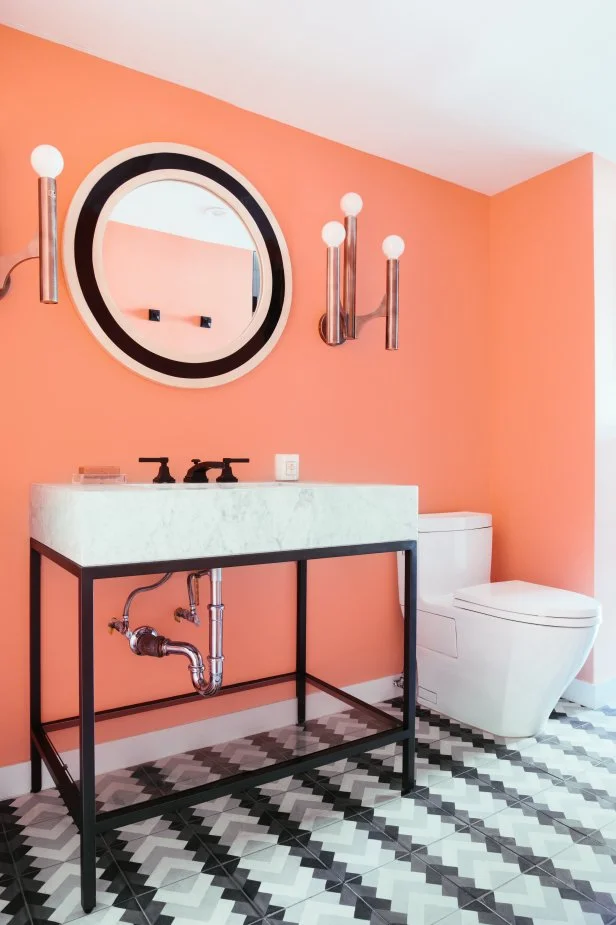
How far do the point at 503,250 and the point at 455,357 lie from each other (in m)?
0.55

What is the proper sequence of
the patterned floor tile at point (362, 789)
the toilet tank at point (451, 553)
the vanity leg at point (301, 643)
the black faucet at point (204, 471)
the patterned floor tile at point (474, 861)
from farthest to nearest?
the toilet tank at point (451, 553), the vanity leg at point (301, 643), the black faucet at point (204, 471), the patterned floor tile at point (362, 789), the patterned floor tile at point (474, 861)

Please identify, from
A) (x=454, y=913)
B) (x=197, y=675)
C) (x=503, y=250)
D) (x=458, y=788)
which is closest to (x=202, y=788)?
(x=197, y=675)

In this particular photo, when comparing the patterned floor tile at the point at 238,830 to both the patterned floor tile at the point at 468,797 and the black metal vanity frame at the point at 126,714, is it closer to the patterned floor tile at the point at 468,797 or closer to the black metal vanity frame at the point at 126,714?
the black metal vanity frame at the point at 126,714

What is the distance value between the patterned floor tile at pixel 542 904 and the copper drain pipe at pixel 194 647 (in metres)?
0.82

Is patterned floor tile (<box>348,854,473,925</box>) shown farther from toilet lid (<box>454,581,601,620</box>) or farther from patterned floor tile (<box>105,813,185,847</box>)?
toilet lid (<box>454,581,601,620</box>)

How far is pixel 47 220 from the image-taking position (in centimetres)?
154

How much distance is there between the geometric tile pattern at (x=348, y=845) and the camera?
1.32 metres

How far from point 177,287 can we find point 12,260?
0.51 meters

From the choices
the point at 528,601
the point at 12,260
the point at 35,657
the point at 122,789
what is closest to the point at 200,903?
the point at 122,789

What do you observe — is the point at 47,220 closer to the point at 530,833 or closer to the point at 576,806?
the point at 530,833

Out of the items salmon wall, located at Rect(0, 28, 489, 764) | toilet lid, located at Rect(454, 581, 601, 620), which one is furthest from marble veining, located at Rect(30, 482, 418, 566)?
toilet lid, located at Rect(454, 581, 601, 620)

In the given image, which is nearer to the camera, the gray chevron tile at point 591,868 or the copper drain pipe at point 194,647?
the gray chevron tile at point 591,868

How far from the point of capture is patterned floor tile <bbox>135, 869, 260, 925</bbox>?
1.29m

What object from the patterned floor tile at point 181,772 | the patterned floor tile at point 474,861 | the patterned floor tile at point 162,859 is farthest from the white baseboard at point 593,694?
the patterned floor tile at point 162,859
